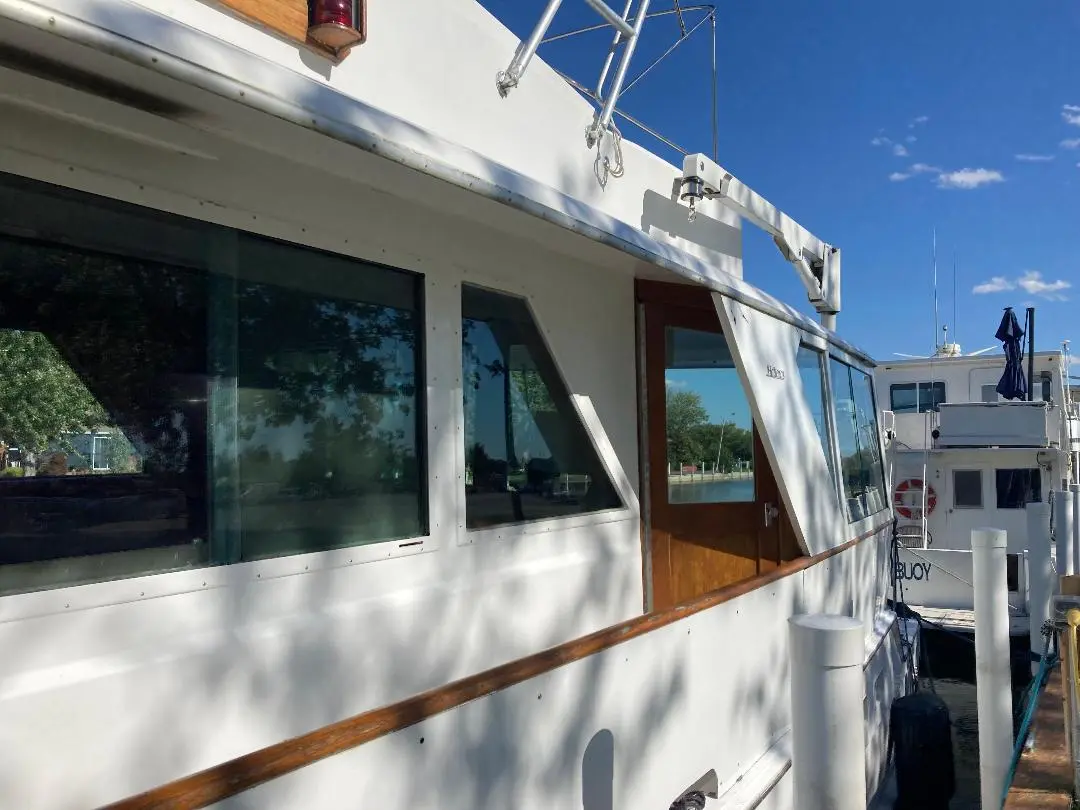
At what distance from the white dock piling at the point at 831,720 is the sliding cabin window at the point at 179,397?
1.47 m

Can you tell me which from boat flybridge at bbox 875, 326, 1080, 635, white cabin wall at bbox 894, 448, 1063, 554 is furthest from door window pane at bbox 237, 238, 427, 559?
white cabin wall at bbox 894, 448, 1063, 554

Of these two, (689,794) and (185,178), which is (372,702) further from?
(185,178)

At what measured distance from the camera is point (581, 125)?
3754 millimetres

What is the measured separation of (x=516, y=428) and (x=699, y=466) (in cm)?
137

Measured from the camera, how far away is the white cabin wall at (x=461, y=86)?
2.18 m

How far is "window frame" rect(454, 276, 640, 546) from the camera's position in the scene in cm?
320

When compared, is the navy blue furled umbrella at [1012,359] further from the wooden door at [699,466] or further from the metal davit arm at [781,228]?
the wooden door at [699,466]

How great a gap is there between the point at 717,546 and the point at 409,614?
7.32 feet

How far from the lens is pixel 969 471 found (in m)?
14.8

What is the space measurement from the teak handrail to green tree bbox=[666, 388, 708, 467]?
1.91m

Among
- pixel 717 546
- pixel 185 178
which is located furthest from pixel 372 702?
pixel 717 546

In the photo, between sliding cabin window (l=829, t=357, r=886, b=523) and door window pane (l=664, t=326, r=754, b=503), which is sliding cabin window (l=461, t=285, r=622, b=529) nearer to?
door window pane (l=664, t=326, r=754, b=503)

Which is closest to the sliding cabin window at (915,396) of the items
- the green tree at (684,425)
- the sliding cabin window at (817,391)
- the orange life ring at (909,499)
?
the orange life ring at (909,499)

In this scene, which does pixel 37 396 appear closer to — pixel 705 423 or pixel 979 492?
pixel 705 423
